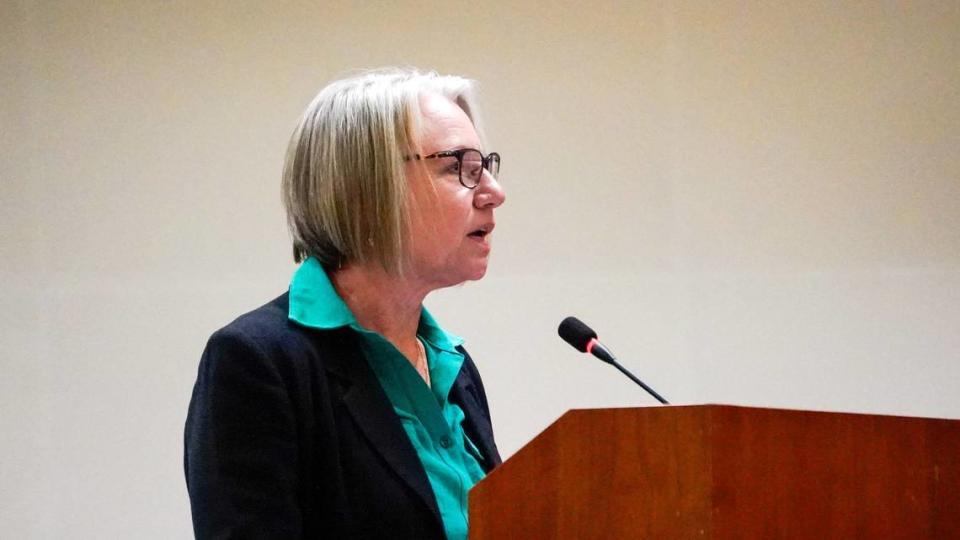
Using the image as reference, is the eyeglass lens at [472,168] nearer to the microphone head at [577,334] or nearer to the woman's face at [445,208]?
the woman's face at [445,208]

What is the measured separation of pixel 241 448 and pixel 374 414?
0.70 feet

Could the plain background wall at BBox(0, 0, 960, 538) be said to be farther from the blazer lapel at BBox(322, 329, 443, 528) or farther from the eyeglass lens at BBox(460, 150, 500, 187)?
the blazer lapel at BBox(322, 329, 443, 528)

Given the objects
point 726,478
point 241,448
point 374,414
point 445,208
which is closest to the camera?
point 726,478

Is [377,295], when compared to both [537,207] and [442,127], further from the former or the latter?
[537,207]

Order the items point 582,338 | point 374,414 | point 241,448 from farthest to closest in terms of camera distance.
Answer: point 582,338 < point 374,414 < point 241,448

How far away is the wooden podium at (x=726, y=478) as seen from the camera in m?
1.03

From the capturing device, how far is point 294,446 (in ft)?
4.23

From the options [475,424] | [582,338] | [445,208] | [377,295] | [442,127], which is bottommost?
[475,424]

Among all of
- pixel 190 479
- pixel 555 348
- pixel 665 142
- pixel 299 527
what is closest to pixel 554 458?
pixel 299 527

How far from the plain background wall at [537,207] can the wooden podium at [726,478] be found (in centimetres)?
206

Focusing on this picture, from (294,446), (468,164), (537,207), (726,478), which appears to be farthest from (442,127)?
(537,207)

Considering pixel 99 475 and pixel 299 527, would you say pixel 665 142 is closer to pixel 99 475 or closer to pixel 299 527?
pixel 99 475

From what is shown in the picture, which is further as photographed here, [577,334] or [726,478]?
[577,334]

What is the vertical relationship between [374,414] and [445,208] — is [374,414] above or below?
below
